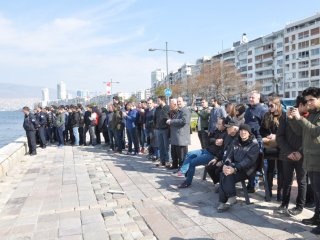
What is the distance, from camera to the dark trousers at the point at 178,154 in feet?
27.6

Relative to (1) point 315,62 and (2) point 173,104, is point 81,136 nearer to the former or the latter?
(2) point 173,104

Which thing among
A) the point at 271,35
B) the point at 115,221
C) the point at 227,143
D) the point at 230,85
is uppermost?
the point at 271,35

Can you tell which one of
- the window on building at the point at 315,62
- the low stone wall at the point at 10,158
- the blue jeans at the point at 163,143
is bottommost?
the low stone wall at the point at 10,158

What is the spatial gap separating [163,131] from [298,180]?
15.0 feet

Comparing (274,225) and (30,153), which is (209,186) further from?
(30,153)

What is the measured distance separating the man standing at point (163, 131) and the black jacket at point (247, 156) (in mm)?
3503

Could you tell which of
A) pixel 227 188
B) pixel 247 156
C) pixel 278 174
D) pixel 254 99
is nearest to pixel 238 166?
pixel 247 156

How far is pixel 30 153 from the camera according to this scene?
42.7 feet

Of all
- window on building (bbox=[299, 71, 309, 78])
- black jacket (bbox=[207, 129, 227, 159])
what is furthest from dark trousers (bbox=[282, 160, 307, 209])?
window on building (bbox=[299, 71, 309, 78])

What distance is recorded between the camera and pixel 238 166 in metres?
5.58

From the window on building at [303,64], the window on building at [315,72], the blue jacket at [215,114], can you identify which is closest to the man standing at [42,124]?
the blue jacket at [215,114]

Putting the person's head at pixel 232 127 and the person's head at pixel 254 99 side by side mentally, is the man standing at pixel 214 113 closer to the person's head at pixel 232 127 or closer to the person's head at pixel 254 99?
the person's head at pixel 254 99

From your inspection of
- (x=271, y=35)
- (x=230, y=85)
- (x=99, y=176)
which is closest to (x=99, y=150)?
(x=99, y=176)

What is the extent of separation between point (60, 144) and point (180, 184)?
959 centimetres
